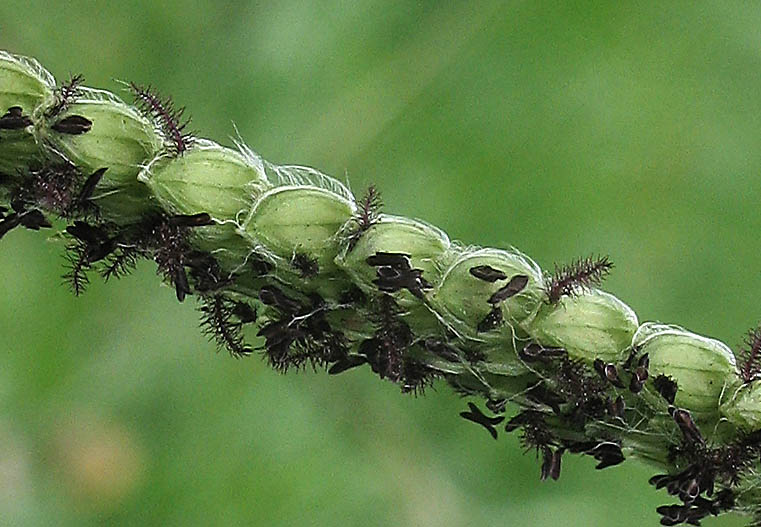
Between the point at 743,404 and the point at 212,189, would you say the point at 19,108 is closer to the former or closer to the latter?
the point at 212,189

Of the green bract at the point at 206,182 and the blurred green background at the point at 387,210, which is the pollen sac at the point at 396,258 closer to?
the green bract at the point at 206,182

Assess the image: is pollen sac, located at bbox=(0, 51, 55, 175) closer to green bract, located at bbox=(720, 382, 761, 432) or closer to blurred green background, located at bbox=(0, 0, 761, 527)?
green bract, located at bbox=(720, 382, 761, 432)

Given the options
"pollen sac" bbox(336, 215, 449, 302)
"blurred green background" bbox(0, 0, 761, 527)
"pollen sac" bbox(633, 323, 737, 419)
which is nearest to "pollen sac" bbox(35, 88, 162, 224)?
"pollen sac" bbox(336, 215, 449, 302)

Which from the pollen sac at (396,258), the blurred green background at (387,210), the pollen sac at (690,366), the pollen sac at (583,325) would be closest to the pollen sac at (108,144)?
the pollen sac at (396,258)

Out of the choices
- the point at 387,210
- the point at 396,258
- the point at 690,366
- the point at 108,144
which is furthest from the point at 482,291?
the point at 387,210

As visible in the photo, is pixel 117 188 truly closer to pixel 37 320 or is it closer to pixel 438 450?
pixel 37 320

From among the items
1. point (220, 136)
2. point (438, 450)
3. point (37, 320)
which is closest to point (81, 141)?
point (37, 320)
